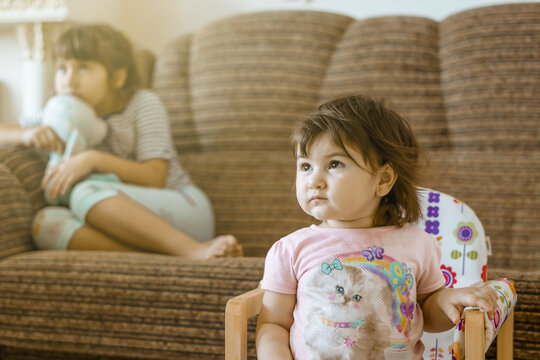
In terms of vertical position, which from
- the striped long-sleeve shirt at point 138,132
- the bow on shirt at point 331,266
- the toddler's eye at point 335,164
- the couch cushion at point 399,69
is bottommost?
the bow on shirt at point 331,266

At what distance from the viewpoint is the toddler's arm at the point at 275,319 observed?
2.53 feet

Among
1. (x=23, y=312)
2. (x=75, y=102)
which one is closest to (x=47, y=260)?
(x=23, y=312)

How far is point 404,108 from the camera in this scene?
1.52 meters

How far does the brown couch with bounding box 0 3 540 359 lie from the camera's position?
3.64 ft

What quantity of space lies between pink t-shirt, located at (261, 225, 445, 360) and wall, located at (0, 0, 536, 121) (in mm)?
1271

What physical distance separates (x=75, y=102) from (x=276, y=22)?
0.63 meters

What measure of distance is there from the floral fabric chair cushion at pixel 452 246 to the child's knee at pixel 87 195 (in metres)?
0.70

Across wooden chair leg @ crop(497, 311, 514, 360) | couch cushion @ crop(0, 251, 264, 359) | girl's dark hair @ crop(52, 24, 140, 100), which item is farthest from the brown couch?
girl's dark hair @ crop(52, 24, 140, 100)

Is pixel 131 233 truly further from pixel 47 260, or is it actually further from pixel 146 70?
pixel 146 70

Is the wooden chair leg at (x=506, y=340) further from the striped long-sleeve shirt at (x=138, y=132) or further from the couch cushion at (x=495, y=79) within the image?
the striped long-sleeve shirt at (x=138, y=132)

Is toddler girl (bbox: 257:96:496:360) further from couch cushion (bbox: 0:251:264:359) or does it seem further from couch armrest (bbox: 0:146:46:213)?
couch armrest (bbox: 0:146:46:213)

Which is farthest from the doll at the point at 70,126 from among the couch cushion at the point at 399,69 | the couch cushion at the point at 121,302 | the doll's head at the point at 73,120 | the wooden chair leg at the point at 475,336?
the wooden chair leg at the point at 475,336

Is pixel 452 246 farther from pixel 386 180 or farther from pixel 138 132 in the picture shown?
pixel 138 132

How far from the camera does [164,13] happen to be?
2.23 meters
